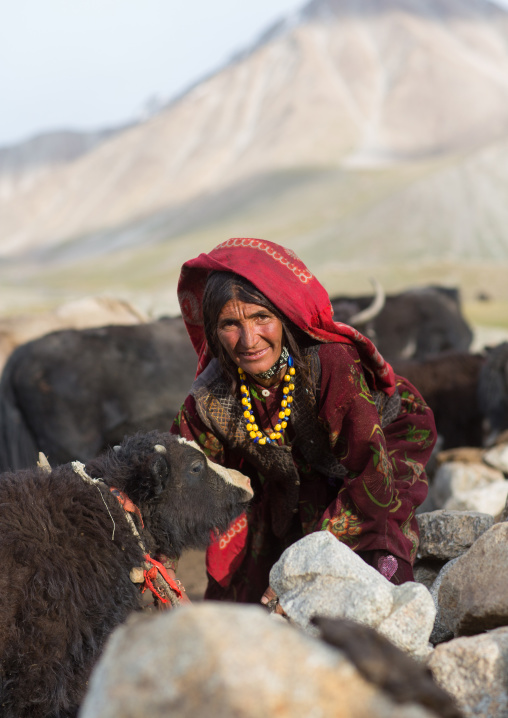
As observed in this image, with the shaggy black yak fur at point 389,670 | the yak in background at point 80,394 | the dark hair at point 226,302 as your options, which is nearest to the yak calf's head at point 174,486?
the dark hair at point 226,302

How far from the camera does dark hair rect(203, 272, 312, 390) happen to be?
2.71 meters

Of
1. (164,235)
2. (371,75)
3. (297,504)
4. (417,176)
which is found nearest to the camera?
(297,504)

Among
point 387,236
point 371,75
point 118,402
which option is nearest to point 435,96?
point 371,75

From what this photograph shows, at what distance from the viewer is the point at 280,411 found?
2.93 meters

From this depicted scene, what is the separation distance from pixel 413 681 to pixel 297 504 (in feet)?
6.28

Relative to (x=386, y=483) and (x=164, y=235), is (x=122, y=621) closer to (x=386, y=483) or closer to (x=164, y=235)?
(x=386, y=483)

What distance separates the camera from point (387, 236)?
50.5 metres

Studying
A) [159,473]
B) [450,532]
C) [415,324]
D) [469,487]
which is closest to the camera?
[159,473]

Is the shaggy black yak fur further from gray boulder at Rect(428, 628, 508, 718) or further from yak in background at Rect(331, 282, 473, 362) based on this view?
yak in background at Rect(331, 282, 473, 362)

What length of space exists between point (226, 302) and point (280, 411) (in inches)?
19.9

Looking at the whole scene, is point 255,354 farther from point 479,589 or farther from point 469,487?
point 469,487

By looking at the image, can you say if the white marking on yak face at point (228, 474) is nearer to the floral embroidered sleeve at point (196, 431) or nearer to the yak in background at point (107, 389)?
the floral embroidered sleeve at point (196, 431)

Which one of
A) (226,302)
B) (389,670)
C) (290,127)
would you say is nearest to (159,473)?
(226,302)

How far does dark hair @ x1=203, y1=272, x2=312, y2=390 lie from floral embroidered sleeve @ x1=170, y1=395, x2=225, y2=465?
0.27m
